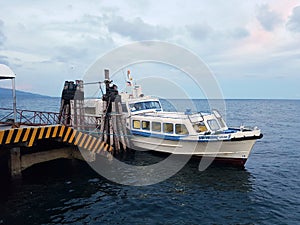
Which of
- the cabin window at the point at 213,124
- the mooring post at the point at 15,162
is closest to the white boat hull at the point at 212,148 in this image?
the cabin window at the point at 213,124

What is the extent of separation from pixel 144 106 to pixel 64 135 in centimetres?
1049

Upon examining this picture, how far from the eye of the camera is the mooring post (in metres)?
14.1

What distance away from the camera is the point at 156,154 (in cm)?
2117

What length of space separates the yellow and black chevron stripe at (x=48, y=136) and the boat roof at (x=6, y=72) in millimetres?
3955

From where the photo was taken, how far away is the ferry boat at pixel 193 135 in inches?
682

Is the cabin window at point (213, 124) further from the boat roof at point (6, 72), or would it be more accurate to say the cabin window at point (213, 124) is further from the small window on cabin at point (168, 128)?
the boat roof at point (6, 72)

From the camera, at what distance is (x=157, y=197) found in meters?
13.3

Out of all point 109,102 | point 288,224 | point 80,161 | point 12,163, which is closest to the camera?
point 288,224

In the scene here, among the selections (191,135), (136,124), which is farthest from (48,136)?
(191,135)

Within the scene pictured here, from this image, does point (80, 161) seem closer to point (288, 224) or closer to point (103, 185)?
point (103, 185)

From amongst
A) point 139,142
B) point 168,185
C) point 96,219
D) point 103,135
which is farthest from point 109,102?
point 96,219

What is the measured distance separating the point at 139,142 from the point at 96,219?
11.1 m

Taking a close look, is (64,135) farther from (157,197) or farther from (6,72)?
(157,197)

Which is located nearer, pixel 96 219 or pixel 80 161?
pixel 96 219
